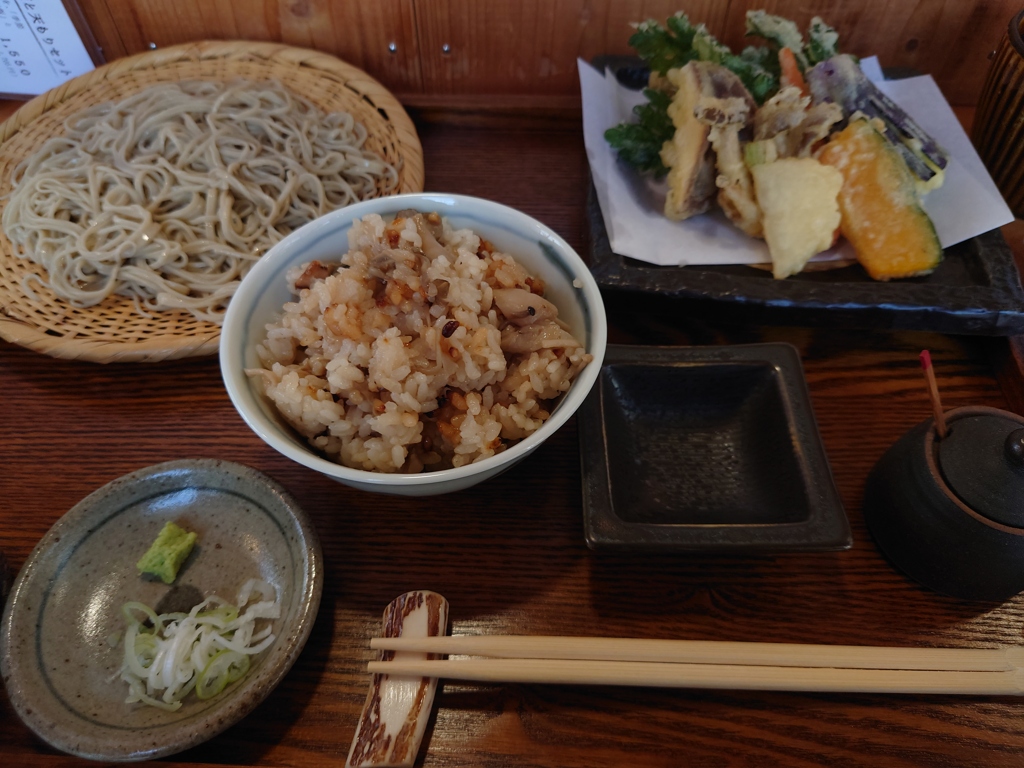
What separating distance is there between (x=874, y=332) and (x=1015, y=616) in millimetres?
817

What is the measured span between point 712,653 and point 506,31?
7.20 feet

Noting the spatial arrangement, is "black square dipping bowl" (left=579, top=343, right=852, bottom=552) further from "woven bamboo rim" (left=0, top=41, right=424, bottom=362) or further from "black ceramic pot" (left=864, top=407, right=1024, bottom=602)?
"woven bamboo rim" (left=0, top=41, right=424, bottom=362)

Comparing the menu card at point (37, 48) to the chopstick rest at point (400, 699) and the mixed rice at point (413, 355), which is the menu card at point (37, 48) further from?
the chopstick rest at point (400, 699)

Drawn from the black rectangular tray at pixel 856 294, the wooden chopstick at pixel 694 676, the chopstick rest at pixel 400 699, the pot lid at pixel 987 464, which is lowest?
the chopstick rest at pixel 400 699

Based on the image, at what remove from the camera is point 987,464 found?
3.80 feet

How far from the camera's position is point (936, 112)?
2158mm

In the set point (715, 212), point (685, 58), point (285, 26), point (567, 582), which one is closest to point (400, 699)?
point (567, 582)

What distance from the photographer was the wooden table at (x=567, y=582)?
3.74 ft

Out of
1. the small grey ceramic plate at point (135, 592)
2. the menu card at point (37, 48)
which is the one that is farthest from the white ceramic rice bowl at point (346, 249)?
the menu card at point (37, 48)

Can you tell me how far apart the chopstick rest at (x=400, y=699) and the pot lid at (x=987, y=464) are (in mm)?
1039

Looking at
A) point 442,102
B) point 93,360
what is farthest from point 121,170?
point 442,102

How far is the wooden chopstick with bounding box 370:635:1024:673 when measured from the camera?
113 centimetres

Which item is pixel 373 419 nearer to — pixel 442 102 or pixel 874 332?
pixel 874 332

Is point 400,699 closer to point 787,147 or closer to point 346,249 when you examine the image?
point 346,249
